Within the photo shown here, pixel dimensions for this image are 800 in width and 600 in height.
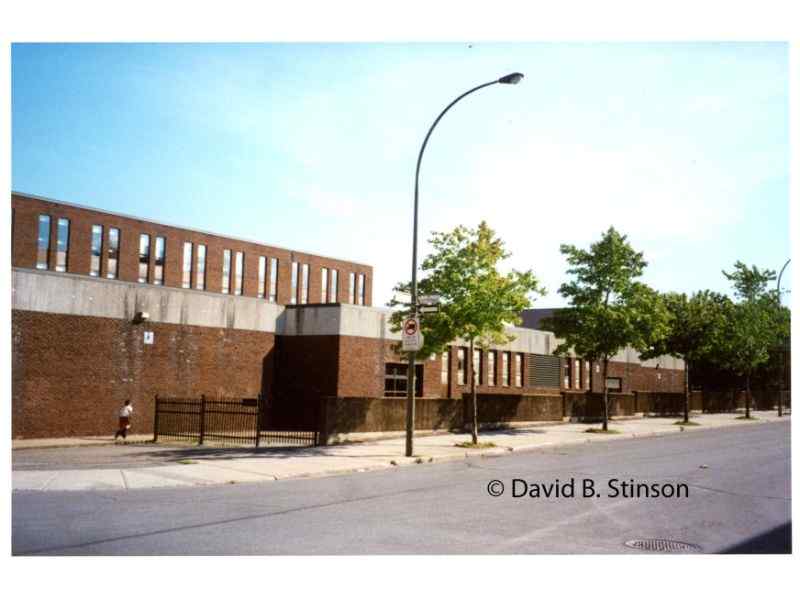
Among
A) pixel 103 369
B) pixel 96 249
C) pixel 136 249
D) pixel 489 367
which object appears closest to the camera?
pixel 103 369

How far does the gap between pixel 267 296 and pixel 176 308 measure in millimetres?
37609

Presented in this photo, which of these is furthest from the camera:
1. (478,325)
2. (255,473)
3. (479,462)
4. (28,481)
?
(478,325)

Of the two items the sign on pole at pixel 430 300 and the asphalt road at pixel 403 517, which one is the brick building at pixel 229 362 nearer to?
the sign on pole at pixel 430 300

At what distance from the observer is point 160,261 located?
57.2 meters

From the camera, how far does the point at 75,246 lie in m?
51.5

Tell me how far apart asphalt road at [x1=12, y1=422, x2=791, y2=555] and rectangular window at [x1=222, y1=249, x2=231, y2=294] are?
47.9 m

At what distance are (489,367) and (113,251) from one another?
31.6 meters

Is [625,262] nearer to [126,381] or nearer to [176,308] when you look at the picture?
[176,308]

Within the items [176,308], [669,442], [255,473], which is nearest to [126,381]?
[176,308]

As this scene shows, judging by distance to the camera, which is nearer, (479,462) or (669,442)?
(479,462)

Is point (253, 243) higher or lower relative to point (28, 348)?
higher

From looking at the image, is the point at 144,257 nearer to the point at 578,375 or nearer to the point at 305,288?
the point at 305,288

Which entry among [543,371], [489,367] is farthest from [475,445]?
[543,371]

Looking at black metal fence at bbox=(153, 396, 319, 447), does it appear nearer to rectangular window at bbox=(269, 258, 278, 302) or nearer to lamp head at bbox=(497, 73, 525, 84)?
lamp head at bbox=(497, 73, 525, 84)
